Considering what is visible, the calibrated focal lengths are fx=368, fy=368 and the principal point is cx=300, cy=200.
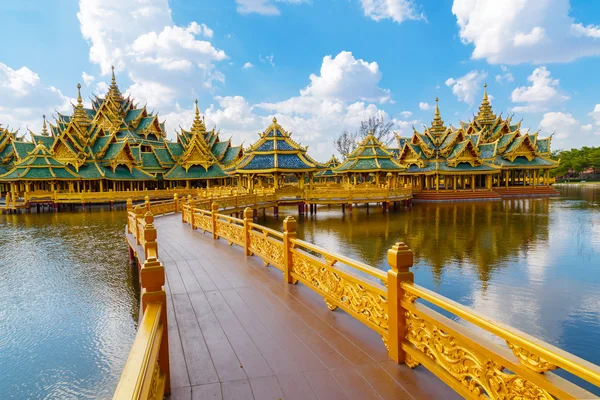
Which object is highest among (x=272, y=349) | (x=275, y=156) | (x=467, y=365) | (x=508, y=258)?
(x=275, y=156)

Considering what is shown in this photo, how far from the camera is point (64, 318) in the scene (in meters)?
7.65

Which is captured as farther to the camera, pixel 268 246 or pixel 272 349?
pixel 268 246

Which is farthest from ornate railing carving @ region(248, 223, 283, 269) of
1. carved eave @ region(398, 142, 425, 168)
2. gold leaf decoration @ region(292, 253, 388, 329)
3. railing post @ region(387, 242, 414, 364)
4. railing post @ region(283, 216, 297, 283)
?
carved eave @ region(398, 142, 425, 168)

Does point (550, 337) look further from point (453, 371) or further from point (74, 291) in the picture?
point (74, 291)

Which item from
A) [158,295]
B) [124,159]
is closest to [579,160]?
[124,159]

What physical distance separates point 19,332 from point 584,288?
1222 cm

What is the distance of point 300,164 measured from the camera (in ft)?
86.6

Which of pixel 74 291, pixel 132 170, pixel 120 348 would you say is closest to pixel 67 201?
pixel 132 170

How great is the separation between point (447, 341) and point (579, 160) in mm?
79953

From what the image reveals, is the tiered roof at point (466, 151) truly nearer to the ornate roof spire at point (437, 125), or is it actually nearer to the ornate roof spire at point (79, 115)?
→ the ornate roof spire at point (437, 125)

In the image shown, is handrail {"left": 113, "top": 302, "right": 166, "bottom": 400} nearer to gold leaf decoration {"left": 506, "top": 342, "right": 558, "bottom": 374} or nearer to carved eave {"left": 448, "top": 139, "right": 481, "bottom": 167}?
gold leaf decoration {"left": 506, "top": 342, "right": 558, "bottom": 374}

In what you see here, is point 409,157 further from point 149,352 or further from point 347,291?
point 149,352

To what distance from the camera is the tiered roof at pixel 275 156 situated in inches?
1025

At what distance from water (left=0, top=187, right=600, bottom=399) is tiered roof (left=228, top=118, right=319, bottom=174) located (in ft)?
26.6
